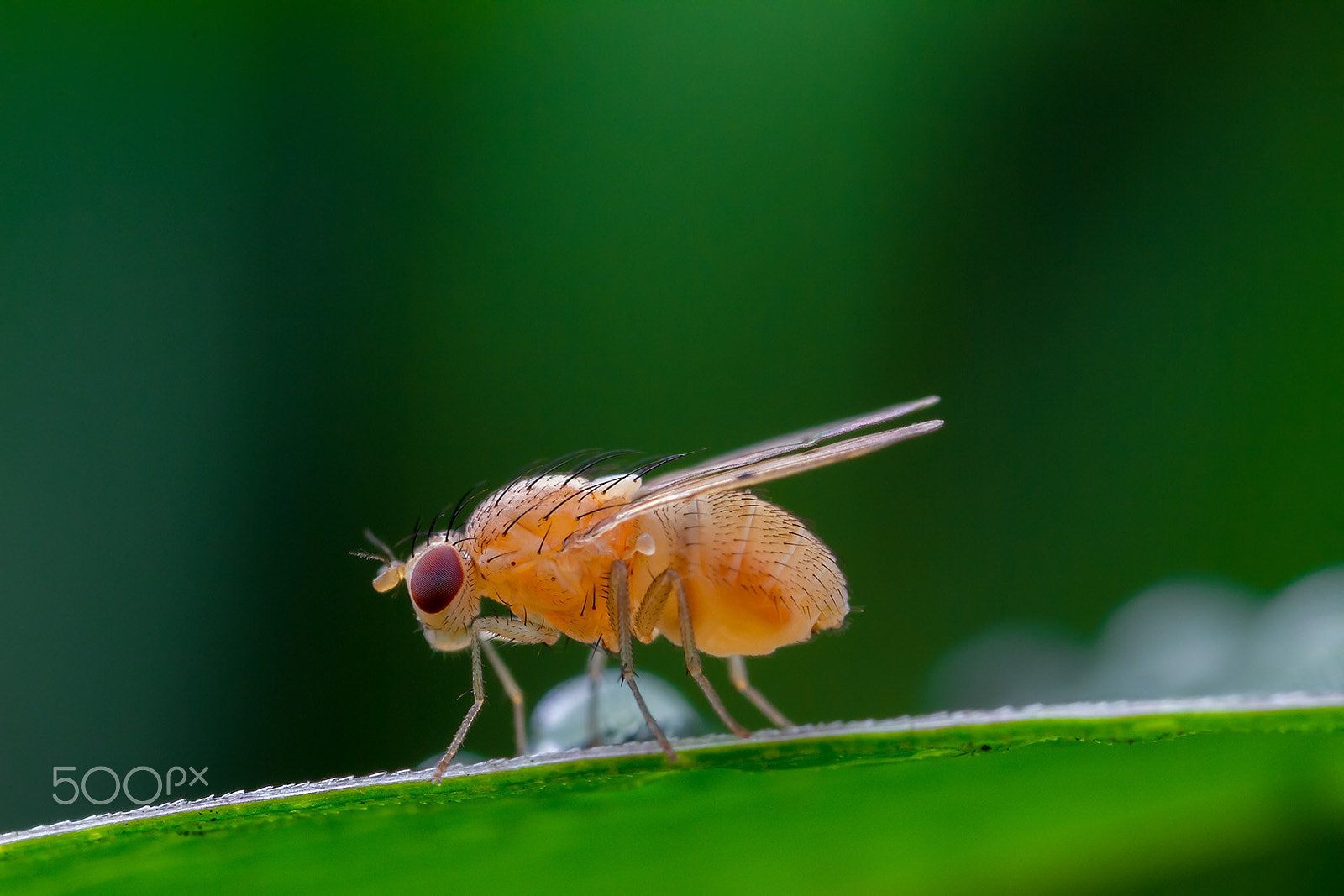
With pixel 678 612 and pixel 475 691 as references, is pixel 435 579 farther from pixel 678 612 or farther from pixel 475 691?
pixel 678 612

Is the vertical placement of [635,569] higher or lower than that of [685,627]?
higher

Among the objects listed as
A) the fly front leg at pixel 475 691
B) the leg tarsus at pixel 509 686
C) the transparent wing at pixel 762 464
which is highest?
the transparent wing at pixel 762 464

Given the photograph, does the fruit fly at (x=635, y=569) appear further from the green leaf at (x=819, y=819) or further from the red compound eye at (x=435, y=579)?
the green leaf at (x=819, y=819)

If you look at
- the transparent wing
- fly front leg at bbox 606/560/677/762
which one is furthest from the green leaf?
fly front leg at bbox 606/560/677/762

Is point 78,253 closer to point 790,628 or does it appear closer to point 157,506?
point 157,506

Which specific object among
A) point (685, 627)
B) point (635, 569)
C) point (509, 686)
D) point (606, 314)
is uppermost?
point (606, 314)

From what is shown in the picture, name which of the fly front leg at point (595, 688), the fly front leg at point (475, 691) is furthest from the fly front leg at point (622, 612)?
the fly front leg at point (475, 691)

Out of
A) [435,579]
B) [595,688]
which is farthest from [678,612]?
[435,579]
